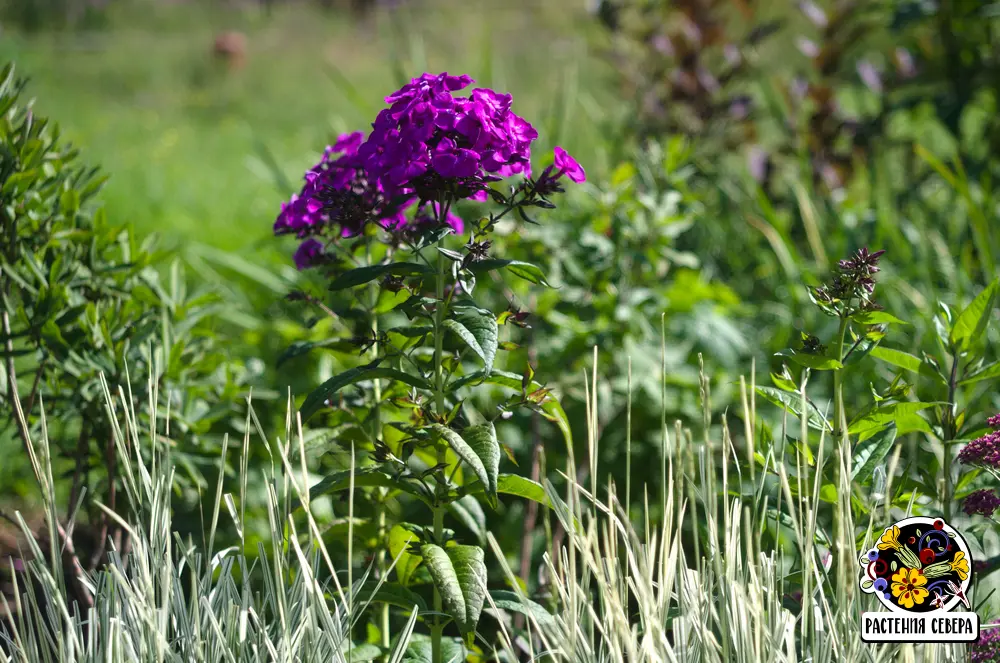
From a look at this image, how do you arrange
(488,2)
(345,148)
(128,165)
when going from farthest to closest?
(488,2)
(128,165)
(345,148)

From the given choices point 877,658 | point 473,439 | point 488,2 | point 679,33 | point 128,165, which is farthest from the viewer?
point 488,2

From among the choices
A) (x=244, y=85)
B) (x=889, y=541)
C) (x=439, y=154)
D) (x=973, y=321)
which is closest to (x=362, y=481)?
(x=439, y=154)

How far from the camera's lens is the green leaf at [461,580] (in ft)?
4.09

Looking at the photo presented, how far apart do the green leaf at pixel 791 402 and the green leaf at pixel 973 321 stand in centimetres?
26

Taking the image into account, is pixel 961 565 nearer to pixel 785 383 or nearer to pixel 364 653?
pixel 785 383

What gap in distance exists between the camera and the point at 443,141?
4.31 feet

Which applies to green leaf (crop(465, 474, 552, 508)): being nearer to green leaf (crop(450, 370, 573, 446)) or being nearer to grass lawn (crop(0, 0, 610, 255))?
green leaf (crop(450, 370, 573, 446))

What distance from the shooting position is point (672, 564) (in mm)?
1216

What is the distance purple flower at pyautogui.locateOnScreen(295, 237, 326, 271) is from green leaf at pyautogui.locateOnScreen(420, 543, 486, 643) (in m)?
0.55

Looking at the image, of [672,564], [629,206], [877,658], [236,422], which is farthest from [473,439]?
[629,206]

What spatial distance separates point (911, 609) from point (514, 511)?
1.18 metres

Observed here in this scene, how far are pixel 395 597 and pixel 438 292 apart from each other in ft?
1.48

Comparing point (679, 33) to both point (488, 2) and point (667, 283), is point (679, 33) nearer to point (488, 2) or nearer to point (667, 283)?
point (667, 283)

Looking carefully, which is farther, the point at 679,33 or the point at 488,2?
the point at 488,2
